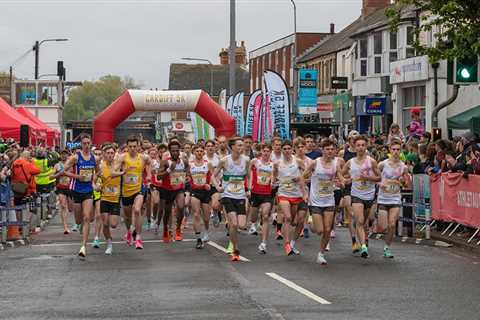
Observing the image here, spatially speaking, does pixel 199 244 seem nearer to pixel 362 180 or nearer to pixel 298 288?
pixel 362 180

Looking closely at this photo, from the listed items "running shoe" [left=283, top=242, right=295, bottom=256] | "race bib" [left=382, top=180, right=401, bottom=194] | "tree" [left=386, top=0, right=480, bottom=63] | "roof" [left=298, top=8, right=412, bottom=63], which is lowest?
"running shoe" [left=283, top=242, right=295, bottom=256]

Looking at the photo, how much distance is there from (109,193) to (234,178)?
2211 mm

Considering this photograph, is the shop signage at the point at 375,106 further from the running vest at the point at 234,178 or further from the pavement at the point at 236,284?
the running vest at the point at 234,178

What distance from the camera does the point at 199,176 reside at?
64.4 feet

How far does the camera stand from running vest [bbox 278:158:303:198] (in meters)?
17.7

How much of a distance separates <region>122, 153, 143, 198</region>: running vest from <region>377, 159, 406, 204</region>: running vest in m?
4.20

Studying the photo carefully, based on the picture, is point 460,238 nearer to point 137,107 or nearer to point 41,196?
point 41,196

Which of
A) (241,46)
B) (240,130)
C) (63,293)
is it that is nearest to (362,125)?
(240,130)

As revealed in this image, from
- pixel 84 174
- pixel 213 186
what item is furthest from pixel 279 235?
pixel 84 174

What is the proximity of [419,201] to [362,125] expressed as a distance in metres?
29.1

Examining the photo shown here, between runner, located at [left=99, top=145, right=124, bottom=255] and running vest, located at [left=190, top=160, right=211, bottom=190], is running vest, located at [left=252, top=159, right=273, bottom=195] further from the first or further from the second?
runner, located at [left=99, top=145, right=124, bottom=255]

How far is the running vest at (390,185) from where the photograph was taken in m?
17.2

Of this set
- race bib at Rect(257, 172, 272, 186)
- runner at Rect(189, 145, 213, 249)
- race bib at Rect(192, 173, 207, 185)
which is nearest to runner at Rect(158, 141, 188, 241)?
runner at Rect(189, 145, 213, 249)

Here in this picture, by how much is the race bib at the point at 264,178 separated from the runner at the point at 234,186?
0.40m
